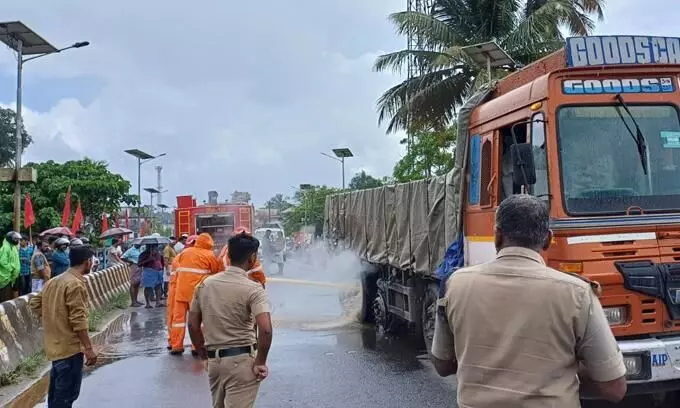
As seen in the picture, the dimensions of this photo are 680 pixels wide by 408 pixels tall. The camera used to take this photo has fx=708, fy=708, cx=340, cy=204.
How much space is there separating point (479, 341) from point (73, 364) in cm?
402

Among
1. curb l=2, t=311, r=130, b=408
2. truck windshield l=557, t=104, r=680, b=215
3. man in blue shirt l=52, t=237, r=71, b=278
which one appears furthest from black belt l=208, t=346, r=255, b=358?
man in blue shirt l=52, t=237, r=71, b=278

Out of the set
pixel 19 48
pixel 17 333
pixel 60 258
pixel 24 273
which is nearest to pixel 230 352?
pixel 17 333

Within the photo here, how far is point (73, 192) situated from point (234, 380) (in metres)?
27.9

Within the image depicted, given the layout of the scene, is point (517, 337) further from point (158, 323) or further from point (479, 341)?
point (158, 323)

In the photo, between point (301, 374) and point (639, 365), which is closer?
point (639, 365)

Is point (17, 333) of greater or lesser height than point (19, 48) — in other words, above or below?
below

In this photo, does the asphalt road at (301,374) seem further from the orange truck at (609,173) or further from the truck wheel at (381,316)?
the orange truck at (609,173)

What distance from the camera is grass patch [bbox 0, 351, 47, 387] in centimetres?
769

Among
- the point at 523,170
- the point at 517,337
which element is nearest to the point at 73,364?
the point at 523,170

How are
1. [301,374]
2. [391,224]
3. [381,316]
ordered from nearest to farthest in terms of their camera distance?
[301,374], [391,224], [381,316]

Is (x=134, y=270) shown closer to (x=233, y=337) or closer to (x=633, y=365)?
(x=233, y=337)

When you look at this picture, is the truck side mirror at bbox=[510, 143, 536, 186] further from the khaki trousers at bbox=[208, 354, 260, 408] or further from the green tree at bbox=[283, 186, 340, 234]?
the green tree at bbox=[283, 186, 340, 234]

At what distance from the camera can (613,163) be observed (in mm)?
5398

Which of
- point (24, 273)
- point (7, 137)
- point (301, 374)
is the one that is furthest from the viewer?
point (7, 137)
